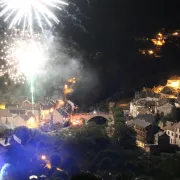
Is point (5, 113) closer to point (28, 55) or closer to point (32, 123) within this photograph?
point (32, 123)

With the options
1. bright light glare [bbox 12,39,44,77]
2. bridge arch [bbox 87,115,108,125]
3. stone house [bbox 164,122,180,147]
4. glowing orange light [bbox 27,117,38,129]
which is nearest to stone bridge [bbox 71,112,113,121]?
bridge arch [bbox 87,115,108,125]

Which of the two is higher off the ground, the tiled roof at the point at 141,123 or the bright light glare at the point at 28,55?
the bright light glare at the point at 28,55

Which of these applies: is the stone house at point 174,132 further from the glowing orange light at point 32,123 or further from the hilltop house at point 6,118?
the hilltop house at point 6,118

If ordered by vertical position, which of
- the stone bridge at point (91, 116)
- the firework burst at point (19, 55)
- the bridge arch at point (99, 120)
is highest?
the firework burst at point (19, 55)

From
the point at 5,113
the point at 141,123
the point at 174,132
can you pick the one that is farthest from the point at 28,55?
the point at 174,132

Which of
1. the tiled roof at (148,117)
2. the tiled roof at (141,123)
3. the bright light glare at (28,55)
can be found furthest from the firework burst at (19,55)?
the tiled roof at (148,117)

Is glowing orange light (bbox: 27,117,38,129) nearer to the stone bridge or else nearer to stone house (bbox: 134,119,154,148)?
the stone bridge

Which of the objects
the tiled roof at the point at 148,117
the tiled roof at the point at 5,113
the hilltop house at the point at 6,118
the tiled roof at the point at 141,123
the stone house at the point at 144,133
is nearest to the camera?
the stone house at the point at 144,133

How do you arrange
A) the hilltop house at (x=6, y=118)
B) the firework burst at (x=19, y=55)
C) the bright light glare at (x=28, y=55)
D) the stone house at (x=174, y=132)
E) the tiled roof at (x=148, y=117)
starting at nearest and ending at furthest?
the stone house at (x=174, y=132), the tiled roof at (x=148, y=117), the hilltop house at (x=6, y=118), the firework burst at (x=19, y=55), the bright light glare at (x=28, y=55)

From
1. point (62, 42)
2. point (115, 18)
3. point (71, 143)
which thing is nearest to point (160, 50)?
point (115, 18)
